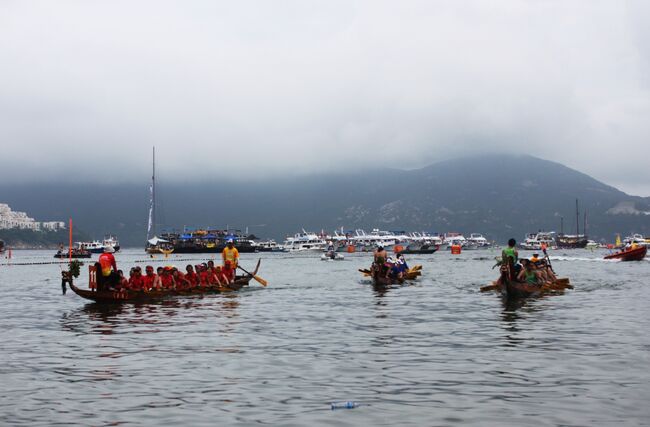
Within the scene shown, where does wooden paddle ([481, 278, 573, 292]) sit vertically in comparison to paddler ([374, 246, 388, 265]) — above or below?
below

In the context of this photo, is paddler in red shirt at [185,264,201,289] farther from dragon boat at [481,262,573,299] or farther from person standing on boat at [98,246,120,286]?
dragon boat at [481,262,573,299]

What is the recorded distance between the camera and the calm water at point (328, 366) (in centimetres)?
1388

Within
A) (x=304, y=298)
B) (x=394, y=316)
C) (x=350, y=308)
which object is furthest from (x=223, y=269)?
(x=394, y=316)

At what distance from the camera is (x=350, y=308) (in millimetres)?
35344

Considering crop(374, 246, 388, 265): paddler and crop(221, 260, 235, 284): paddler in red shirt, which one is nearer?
crop(221, 260, 235, 284): paddler in red shirt

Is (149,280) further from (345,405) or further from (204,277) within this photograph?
(345,405)

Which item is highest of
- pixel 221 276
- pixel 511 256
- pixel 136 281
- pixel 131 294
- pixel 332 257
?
pixel 511 256

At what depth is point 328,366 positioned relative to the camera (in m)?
18.7

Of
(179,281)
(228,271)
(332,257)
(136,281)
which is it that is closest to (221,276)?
(228,271)

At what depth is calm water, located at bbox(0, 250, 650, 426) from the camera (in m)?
13.9

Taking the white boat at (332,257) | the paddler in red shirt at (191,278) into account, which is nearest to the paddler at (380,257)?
the paddler in red shirt at (191,278)

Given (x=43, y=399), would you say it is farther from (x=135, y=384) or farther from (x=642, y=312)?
(x=642, y=312)

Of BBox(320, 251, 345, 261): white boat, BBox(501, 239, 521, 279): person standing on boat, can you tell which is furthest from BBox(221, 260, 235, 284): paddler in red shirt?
BBox(320, 251, 345, 261): white boat

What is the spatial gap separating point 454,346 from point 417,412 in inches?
332
